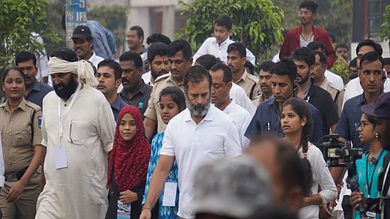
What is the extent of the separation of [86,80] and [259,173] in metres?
8.29

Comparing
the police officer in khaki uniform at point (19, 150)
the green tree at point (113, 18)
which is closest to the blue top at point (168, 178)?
the police officer in khaki uniform at point (19, 150)

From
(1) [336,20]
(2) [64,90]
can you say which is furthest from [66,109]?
(1) [336,20]

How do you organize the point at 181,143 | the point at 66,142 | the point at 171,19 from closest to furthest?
the point at 181,143 → the point at 66,142 → the point at 171,19

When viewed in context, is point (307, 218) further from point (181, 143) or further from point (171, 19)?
point (171, 19)

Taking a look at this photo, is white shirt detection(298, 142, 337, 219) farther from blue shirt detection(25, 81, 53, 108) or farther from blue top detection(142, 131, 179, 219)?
blue shirt detection(25, 81, 53, 108)

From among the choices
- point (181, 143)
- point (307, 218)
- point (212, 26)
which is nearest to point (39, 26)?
point (212, 26)

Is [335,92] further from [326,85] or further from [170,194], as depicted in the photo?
[170,194]

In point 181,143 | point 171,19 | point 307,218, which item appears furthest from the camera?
point 171,19

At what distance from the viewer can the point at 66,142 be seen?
10.9m

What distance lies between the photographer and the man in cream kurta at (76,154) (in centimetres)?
1093

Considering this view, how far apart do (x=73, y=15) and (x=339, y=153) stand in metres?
8.57

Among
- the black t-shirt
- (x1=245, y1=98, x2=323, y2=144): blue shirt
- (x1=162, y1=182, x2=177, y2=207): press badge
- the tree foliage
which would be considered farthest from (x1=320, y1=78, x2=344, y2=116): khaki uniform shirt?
the tree foliage

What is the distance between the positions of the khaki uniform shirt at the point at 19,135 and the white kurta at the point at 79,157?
46.8 inches

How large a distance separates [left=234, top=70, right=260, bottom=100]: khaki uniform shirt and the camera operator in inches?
212
